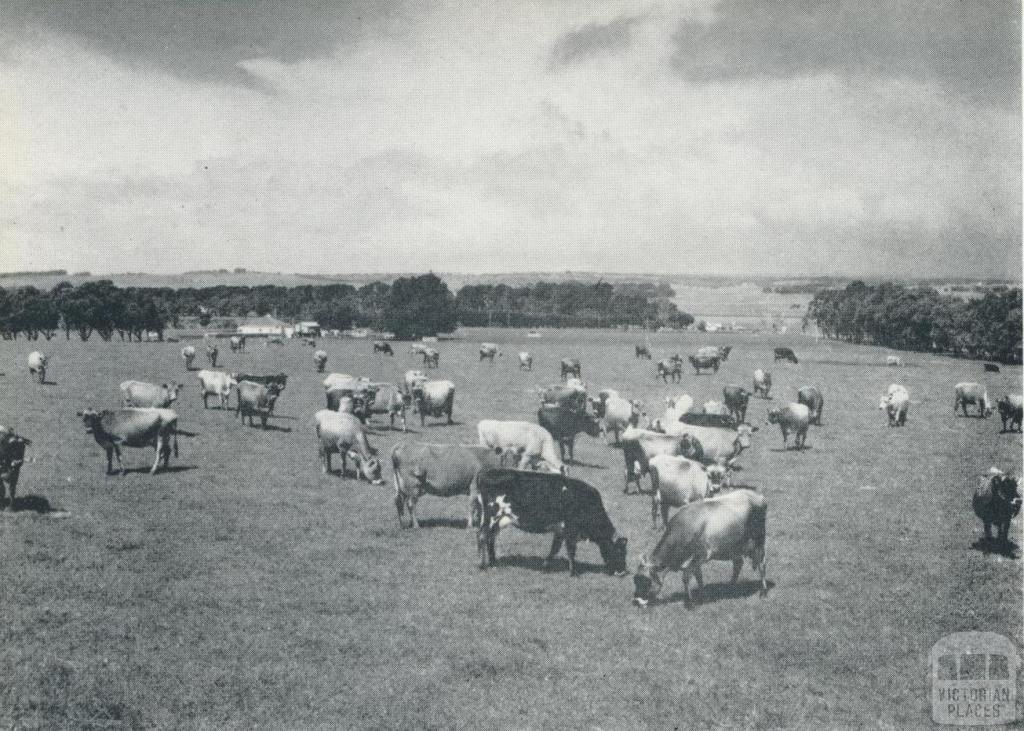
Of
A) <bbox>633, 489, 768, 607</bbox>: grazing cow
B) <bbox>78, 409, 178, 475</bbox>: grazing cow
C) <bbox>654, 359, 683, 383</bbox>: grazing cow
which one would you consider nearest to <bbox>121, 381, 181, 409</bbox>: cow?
<bbox>78, 409, 178, 475</bbox>: grazing cow

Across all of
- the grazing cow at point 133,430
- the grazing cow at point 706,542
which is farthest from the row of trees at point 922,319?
the grazing cow at point 133,430

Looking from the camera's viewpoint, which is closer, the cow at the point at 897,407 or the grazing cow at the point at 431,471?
the grazing cow at the point at 431,471

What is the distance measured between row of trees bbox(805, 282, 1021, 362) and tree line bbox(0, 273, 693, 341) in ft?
102

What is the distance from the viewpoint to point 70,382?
122 ft

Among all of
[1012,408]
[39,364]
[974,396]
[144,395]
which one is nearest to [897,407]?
[1012,408]

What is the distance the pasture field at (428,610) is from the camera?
8.98m

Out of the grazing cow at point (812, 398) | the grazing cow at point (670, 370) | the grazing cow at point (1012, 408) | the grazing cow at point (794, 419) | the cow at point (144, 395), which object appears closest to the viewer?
the grazing cow at point (794, 419)

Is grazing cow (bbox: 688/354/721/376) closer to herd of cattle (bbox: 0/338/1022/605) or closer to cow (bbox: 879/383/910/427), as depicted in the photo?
herd of cattle (bbox: 0/338/1022/605)

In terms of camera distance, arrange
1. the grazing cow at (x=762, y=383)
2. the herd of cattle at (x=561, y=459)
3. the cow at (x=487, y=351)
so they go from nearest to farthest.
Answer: the herd of cattle at (x=561, y=459) → the grazing cow at (x=762, y=383) → the cow at (x=487, y=351)

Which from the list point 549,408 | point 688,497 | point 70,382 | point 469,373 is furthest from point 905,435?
point 70,382

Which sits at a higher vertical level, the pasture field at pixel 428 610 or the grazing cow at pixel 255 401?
the grazing cow at pixel 255 401

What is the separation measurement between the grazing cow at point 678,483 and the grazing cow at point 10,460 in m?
12.5

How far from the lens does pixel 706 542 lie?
12.2 metres

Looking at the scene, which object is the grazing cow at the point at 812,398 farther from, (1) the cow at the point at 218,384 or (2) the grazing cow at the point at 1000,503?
(1) the cow at the point at 218,384
